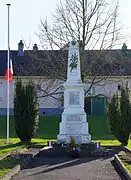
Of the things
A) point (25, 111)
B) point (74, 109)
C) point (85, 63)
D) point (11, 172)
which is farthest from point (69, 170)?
point (85, 63)

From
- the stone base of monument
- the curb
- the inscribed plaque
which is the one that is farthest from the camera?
the inscribed plaque

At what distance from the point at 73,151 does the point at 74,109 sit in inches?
143

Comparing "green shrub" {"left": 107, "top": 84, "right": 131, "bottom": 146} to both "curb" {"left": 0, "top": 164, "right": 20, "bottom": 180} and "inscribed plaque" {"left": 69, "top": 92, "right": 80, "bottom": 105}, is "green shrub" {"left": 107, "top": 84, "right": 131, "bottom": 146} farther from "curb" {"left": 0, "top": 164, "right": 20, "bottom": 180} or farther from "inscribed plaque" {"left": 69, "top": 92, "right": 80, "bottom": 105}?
"curb" {"left": 0, "top": 164, "right": 20, "bottom": 180}

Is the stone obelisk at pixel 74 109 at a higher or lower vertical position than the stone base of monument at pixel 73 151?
higher

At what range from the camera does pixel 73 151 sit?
57.2 feet

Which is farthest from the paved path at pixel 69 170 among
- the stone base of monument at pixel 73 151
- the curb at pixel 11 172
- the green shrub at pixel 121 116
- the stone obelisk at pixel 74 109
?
the green shrub at pixel 121 116

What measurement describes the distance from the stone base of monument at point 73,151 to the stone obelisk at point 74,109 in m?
1.32

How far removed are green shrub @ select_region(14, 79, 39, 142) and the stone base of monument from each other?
4.84 m

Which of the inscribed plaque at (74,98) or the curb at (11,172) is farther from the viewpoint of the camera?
the inscribed plaque at (74,98)

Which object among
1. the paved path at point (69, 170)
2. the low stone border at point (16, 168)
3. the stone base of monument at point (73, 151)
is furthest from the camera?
the stone base of monument at point (73, 151)

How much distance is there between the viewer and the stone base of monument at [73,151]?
17625 millimetres

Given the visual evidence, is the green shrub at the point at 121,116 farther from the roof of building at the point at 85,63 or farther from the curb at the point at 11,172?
the curb at the point at 11,172

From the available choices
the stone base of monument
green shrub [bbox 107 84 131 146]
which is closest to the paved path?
the stone base of monument

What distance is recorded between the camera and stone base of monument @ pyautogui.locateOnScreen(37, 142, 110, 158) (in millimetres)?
17625
